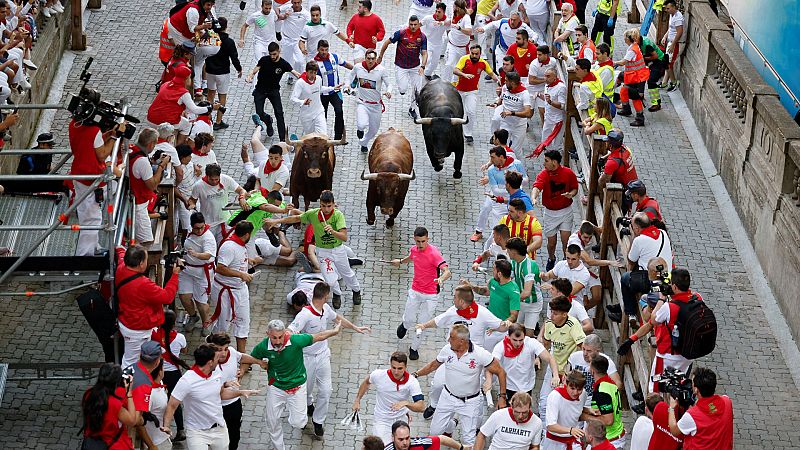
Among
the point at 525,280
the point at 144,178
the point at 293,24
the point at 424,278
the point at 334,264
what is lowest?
the point at 293,24

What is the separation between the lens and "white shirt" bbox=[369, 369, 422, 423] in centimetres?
1402

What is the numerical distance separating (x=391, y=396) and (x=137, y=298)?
2961mm

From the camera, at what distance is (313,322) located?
590 inches

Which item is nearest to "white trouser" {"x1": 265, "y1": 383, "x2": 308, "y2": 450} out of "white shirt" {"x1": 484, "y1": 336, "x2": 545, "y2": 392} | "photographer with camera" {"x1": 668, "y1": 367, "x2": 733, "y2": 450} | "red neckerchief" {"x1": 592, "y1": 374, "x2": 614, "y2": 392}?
"white shirt" {"x1": 484, "y1": 336, "x2": 545, "y2": 392}

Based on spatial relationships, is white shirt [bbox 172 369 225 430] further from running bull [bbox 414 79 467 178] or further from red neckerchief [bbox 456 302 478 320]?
running bull [bbox 414 79 467 178]

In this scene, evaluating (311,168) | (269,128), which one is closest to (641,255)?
(311,168)

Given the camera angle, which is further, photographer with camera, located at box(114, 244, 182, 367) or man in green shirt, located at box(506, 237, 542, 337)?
man in green shirt, located at box(506, 237, 542, 337)

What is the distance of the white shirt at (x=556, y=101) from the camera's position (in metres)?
21.0

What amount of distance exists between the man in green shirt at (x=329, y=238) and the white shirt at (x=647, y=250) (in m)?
3.80

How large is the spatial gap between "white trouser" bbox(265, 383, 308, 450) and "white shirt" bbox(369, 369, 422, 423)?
3.15ft

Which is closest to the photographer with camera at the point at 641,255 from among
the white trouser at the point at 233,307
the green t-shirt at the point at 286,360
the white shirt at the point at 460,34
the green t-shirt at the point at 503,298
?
the green t-shirt at the point at 503,298

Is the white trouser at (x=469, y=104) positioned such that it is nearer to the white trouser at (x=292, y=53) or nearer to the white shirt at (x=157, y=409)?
the white trouser at (x=292, y=53)

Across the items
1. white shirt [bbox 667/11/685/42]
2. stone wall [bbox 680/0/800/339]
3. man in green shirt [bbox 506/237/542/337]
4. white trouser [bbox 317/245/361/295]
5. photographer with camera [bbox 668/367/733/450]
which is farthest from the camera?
white shirt [bbox 667/11/685/42]

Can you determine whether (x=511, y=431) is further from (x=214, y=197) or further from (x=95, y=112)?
(x=214, y=197)
